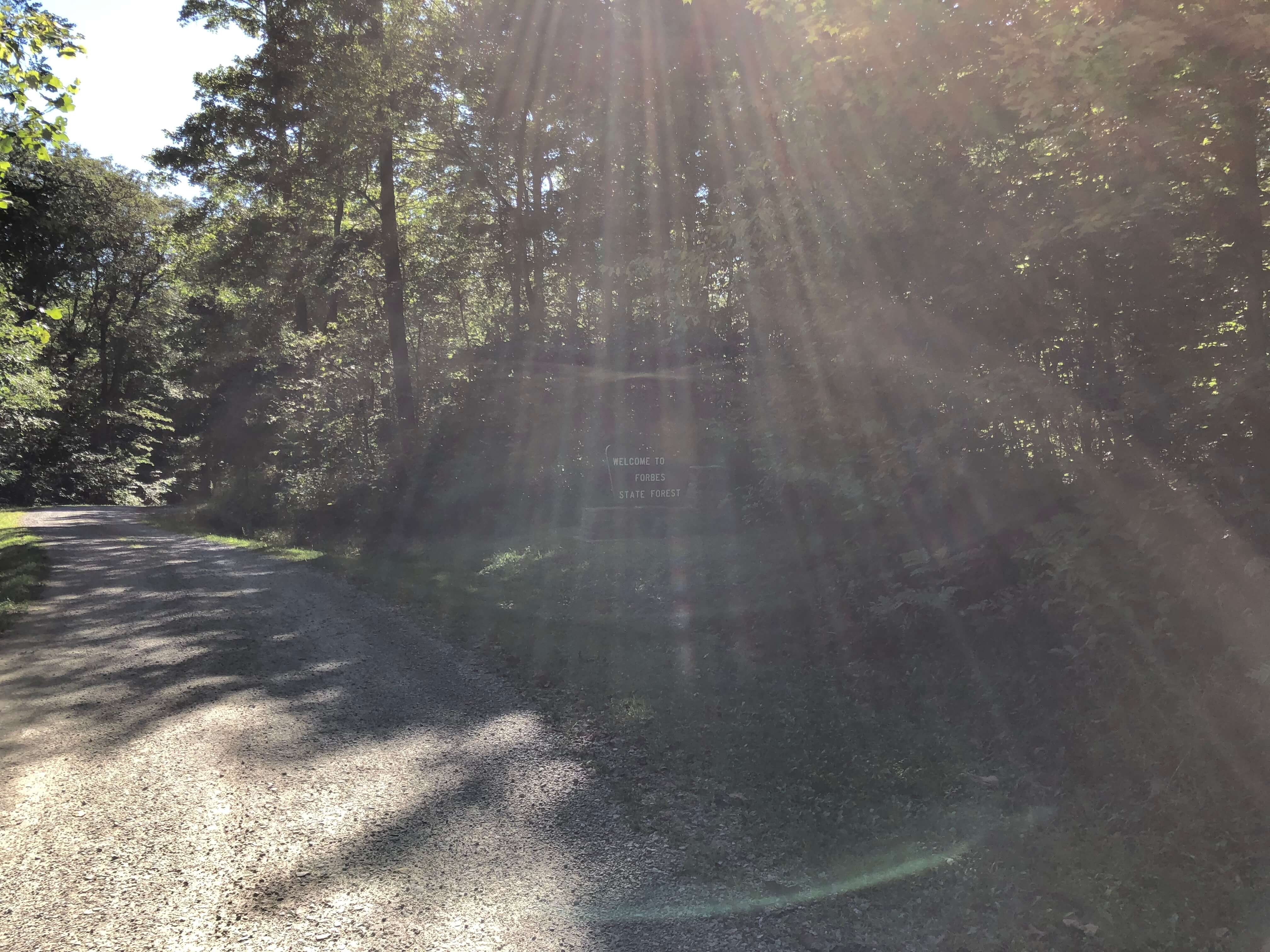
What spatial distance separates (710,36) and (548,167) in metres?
15.6

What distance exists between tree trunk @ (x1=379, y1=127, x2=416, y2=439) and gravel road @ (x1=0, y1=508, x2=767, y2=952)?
1356cm

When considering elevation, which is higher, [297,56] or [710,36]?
[297,56]

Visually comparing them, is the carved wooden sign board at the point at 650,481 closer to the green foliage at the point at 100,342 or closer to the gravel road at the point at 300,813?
the gravel road at the point at 300,813

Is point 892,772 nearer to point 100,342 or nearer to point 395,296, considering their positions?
point 395,296

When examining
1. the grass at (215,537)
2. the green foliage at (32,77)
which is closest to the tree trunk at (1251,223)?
the green foliage at (32,77)

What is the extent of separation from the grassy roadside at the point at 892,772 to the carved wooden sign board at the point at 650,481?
5.27 meters

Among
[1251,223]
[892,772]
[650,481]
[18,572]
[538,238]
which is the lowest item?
[892,772]

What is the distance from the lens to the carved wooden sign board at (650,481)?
14148 mm

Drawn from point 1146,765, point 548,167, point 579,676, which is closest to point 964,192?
point 1146,765

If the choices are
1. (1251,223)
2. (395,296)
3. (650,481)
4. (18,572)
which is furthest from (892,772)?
(395,296)

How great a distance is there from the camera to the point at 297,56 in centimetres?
1948

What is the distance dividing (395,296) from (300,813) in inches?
744

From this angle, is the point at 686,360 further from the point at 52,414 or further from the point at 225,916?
the point at 52,414

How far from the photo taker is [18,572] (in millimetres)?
12570
